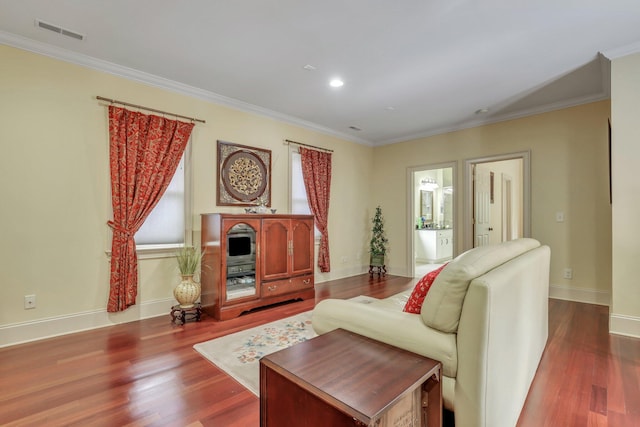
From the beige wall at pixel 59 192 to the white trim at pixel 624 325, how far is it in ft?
15.0

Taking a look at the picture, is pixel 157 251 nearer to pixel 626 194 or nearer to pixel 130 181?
pixel 130 181

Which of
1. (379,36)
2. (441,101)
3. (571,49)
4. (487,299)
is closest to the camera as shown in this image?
(487,299)

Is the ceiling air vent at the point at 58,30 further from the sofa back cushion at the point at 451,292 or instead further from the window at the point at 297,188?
the sofa back cushion at the point at 451,292

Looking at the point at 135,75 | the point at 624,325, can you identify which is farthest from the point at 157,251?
the point at 624,325

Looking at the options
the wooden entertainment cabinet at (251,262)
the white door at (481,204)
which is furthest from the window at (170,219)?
the white door at (481,204)

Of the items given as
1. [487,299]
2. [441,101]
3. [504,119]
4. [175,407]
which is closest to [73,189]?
[175,407]

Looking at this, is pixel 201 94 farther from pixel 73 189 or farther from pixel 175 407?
pixel 175 407

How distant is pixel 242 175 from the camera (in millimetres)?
4203

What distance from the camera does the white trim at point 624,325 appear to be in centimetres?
283

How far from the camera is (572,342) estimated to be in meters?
2.72

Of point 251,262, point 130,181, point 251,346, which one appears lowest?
point 251,346

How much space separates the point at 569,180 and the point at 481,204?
1.33 metres

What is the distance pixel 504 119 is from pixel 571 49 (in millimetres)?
1867

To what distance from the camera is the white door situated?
16.7 feet
